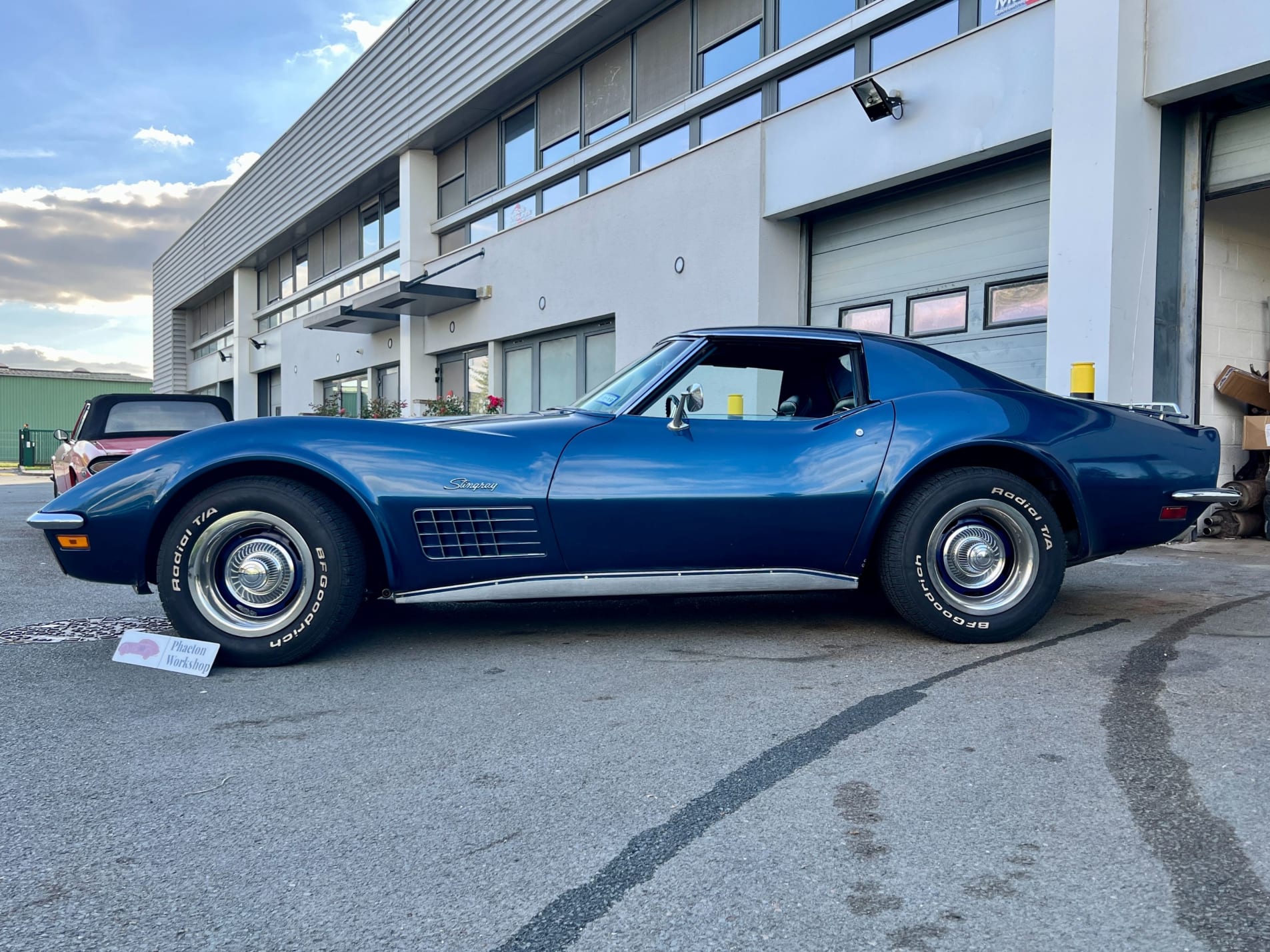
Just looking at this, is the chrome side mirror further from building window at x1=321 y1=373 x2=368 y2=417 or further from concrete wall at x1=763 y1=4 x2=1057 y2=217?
building window at x1=321 y1=373 x2=368 y2=417

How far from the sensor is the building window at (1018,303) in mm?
8586

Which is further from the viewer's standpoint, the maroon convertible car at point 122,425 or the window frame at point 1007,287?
the window frame at point 1007,287

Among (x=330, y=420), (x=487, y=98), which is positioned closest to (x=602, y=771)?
(x=330, y=420)

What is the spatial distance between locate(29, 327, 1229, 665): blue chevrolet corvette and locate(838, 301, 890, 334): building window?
6.16 meters

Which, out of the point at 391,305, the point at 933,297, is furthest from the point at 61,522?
the point at 391,305

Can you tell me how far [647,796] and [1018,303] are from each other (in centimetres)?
784

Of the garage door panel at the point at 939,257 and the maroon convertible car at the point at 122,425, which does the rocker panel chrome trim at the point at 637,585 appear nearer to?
the maroon convertible car at the point at 122,425

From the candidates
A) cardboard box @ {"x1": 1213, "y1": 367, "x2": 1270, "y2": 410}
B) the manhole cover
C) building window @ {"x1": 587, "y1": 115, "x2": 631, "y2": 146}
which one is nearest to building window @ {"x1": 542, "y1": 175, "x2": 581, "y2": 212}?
building window @ {"x1": 587, "y1": 115, "x2": 631, "y2": 146}

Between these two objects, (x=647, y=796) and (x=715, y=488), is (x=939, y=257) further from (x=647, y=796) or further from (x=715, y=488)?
(x=647, y=796)

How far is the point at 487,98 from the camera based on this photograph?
16188 mm

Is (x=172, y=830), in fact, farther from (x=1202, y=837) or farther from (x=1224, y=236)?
(x=1224, y=236)

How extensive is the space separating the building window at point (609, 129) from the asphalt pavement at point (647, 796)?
1126cm

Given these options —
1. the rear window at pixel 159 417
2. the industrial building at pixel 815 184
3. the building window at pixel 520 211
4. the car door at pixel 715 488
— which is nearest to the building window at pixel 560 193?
the industrial building at pixel 815 184

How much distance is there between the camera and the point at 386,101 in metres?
19.1
